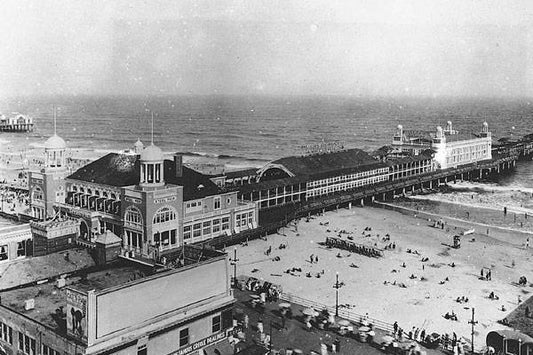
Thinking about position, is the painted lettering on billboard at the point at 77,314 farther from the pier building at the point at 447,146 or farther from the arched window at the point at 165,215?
the pier building at the point at 447,146

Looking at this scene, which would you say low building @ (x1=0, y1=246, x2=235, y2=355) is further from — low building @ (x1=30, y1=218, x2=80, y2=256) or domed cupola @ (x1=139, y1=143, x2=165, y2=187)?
domed cupola @ (x1=139, y1=143, x2=165, y2=187)

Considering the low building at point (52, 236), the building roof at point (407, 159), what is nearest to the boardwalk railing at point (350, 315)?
the low building at point (52, 236)

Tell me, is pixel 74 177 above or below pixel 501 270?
above

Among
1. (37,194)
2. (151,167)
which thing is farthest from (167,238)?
(37,194)

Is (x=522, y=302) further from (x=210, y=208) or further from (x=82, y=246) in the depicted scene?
(x=82, y=246)

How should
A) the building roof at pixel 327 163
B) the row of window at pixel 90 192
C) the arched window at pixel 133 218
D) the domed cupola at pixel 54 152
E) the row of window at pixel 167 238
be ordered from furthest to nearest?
the building roof at pixel 327 163 < the domed cupola at pixel 54 152 < the row of window at pixel 90 192 < the row of window at pixel 167 238 < the arched window at pixel 133 218

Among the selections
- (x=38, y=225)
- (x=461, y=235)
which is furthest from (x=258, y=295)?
(x=461, y=235)
